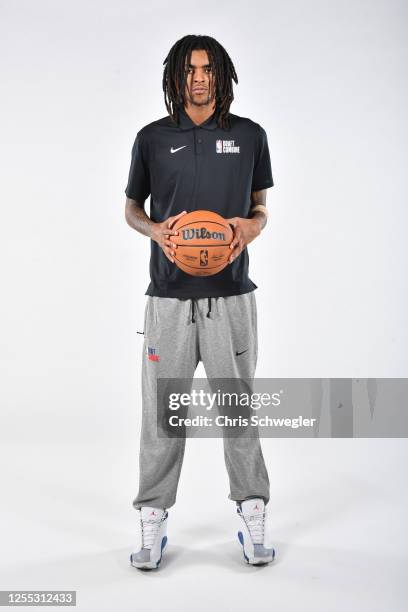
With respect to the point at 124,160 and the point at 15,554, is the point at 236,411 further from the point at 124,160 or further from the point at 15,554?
the point at 124,160

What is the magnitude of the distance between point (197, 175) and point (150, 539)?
1308mm

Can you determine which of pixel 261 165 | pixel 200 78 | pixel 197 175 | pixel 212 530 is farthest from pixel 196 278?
pixel 212 530

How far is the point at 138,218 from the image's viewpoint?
10.7ft

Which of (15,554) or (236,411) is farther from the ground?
(236,411)

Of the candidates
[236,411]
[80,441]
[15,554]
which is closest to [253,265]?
[80,441]

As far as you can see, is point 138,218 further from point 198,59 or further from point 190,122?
point 198,59

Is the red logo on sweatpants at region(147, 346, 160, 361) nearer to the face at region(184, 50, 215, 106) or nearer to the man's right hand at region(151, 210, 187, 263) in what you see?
the man's right hand at region(151, 210, 187, 263)

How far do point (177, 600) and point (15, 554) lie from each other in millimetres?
713

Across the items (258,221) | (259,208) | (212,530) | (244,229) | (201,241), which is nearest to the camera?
(201,241)

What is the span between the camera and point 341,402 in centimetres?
471

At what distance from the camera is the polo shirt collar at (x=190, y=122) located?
317cm

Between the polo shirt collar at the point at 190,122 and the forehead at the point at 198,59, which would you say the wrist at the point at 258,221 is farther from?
the forehead at the point at 198,59

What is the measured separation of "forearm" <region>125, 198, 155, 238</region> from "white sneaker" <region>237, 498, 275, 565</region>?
3.47ft

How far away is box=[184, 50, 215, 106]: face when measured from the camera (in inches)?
123
